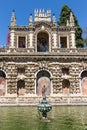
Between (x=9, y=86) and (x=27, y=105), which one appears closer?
(x=27, y=105)

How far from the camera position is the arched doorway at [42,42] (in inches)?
1452

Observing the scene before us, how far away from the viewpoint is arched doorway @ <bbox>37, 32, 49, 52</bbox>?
36.9 m

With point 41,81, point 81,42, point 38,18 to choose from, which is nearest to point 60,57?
point 41,81

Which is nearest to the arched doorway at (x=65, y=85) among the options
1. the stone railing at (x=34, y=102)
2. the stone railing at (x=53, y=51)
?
the stone railing at (x=53, y=51)

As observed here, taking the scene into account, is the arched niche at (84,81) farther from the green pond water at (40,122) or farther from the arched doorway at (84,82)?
the green pond water at (40,122)

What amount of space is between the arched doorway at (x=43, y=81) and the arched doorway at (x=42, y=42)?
490cm

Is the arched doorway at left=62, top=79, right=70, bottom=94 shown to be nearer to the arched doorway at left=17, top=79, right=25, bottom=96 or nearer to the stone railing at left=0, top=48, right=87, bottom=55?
the stone railing at left=0, top=48, right=87, bottom=55

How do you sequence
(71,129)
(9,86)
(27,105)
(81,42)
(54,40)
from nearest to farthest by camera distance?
(71,129)
(27,105)
(9,86)
(54,40)
(81,42)

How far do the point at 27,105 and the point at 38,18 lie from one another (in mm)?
13820

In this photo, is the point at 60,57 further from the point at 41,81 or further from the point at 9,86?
the point at 9,86

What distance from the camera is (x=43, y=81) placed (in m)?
32.7

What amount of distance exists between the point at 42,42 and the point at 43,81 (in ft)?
23.7

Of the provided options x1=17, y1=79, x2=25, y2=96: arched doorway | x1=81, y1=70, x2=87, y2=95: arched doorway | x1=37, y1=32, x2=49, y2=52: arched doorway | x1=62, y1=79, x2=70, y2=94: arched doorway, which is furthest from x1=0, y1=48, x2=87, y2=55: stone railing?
x1=17, y1=79, x2=25, y2=96: arched doorway

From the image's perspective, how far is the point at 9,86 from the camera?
31.9 m
